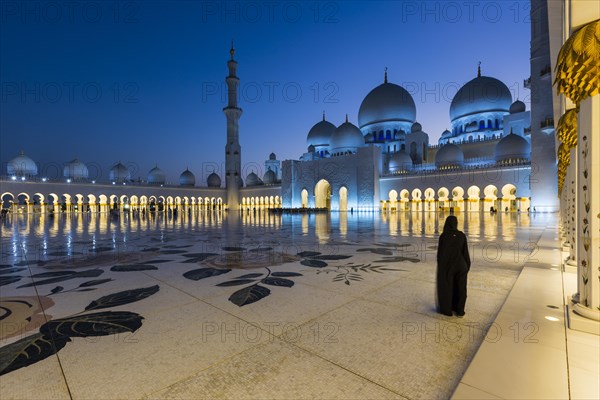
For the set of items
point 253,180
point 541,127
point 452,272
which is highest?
point 541,127

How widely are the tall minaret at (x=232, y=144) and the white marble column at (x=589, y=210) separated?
3456cm

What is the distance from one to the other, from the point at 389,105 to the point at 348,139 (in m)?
5.67

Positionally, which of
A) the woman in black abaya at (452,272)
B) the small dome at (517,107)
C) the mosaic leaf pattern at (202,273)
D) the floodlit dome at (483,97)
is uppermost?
the floodlit dome at (483,97)

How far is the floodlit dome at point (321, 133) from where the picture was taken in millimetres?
38375

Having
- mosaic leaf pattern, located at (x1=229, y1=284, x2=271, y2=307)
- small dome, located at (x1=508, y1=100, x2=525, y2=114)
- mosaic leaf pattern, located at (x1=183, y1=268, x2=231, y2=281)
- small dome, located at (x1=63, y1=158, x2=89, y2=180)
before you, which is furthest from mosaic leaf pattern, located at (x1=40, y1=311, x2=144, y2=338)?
small dome, located at (x1=63, y1=158, x2=89, y2=180)

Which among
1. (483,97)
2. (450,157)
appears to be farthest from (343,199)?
(483,97)

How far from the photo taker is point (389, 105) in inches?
1256

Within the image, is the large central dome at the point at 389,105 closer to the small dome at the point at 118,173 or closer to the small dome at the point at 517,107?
the small dome at the point at 517,107

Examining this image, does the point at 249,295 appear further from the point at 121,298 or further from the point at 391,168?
the point at 391,168

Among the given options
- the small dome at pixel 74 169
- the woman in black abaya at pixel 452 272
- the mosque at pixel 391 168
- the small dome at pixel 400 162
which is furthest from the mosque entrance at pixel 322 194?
the woman in black abaya at pixel 452 272

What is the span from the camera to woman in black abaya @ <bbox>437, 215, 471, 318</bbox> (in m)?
2.29

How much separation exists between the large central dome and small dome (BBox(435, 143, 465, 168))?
7.84 m

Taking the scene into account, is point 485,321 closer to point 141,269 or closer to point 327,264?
point 327,264

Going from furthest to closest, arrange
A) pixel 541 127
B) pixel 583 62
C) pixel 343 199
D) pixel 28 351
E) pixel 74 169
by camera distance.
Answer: pixel 74 169
pixel 343 199
pixel 541 127
pixel 583 62
pixel 28 351
